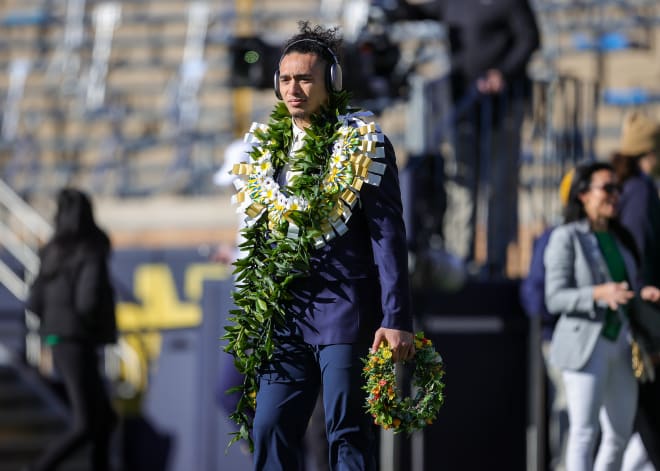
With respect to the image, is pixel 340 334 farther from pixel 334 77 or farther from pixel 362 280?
pixel 334 77

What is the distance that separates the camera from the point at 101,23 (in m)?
15.6

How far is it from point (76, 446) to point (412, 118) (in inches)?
108

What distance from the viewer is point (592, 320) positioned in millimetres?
5438

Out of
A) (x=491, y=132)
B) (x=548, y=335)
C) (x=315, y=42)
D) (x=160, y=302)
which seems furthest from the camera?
(x=160, y=302)

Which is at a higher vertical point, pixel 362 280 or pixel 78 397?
pixel 362 280

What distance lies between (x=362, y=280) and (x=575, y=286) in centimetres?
174

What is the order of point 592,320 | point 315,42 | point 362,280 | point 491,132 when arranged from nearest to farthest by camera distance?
Result: point 362,280 < point 315,42 < point 592,320 < point 491,132

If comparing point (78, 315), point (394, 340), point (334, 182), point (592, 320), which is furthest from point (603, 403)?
point (78, 315)

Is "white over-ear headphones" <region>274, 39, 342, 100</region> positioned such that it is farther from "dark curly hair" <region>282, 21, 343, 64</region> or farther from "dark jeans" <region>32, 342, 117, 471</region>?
"dark jeans" <region>32, 342, 117, 471</region>

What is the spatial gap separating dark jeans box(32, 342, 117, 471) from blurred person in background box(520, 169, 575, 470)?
2.47 metres

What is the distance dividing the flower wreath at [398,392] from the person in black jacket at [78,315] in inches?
147

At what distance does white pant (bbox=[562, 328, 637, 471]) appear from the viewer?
17.7 ft

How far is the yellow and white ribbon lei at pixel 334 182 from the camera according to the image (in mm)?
4070

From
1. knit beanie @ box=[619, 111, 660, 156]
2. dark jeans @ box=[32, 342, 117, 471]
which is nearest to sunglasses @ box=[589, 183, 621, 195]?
knit beanie @ box=[619, 111, 660, 156]
